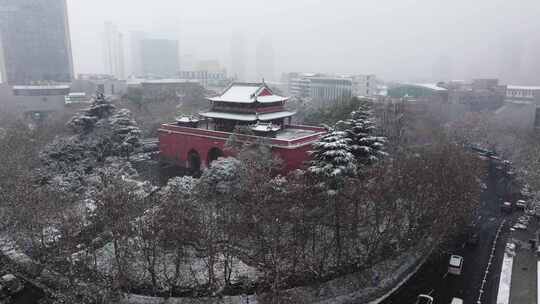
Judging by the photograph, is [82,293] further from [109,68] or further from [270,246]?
[109,68]

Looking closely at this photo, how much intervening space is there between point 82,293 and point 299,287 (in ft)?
25.0

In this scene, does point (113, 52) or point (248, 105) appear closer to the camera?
point (248, 105)

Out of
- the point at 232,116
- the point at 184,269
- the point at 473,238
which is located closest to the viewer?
the point at 184,269

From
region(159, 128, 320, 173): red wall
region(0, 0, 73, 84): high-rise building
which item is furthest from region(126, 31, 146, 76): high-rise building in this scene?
region(159, 128, 320, 173): red wall

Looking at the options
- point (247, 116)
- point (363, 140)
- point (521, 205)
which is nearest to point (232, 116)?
point (247, 116)

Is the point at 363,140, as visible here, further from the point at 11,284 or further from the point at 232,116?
the point at 11,284

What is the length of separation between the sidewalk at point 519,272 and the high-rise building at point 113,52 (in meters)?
108

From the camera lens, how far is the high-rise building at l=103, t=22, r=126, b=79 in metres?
108

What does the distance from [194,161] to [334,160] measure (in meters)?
14.9

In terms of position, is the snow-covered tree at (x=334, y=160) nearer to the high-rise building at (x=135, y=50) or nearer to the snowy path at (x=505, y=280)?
the snowy path at (x=505, y=280)

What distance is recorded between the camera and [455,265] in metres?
15.6

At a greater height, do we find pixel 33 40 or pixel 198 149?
pixel 33 40

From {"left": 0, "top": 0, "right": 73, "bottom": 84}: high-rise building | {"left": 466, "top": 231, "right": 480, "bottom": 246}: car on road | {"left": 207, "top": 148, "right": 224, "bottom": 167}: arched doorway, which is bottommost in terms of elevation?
{"left": 466, "top": 231, "right": 480, "bottom": 246}: car on road

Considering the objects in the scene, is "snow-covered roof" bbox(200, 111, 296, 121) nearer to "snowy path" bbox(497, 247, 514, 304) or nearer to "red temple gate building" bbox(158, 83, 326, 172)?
"red temple gate building" bbox(158, 83, 326, 172)
